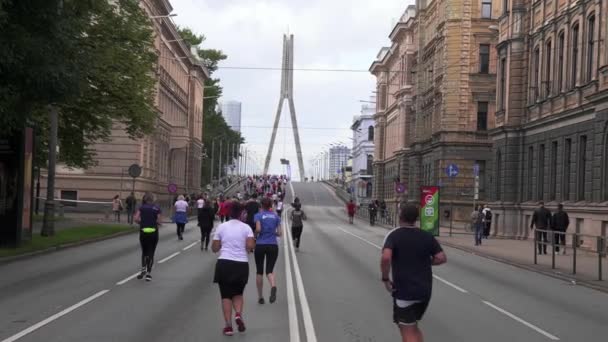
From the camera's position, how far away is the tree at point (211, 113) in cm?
10106

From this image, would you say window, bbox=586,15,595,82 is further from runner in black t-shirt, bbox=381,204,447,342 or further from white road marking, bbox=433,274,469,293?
runner in black t-shirt, bbox=381,204,447,342

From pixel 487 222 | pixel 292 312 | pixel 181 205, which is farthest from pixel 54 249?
pixel 487 222

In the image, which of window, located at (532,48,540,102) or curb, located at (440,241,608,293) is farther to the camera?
window, located at (532,48,540,102)

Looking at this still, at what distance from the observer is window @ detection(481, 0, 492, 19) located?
64.9 meters

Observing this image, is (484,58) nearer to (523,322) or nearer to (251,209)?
(251,209)

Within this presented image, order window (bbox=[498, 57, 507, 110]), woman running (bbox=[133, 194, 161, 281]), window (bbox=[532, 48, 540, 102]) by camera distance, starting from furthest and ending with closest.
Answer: window (bbox=[498, 57, 507, 110]), window (bbox=[532, 48, 540, 102]), woman running (bbox=[133, 194, 161, 281])

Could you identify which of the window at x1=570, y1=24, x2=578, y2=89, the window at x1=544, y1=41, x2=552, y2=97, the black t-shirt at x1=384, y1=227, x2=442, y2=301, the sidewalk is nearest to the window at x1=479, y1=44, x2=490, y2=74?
the window at x1=544, y1=41, x2=552, y2=97

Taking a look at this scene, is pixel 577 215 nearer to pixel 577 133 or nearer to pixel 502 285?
pixel 577 133

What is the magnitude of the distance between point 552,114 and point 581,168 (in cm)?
454

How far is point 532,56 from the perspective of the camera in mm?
45562

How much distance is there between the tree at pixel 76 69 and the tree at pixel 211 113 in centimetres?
6118

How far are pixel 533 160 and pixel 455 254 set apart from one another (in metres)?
13.8

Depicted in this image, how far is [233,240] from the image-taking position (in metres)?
11.4

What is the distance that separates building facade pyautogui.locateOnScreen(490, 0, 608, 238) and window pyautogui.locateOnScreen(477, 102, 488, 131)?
15162 mm
